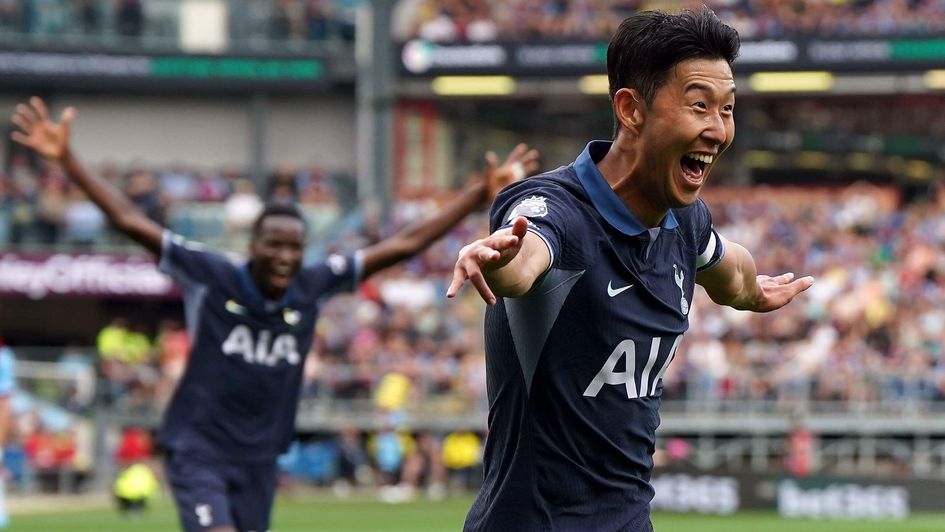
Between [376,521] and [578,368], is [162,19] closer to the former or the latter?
[376,521]

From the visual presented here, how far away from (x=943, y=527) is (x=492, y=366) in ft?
49.5

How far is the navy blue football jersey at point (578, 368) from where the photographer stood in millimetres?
4629

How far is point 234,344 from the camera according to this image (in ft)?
28.9

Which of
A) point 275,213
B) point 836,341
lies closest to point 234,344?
point 275,213

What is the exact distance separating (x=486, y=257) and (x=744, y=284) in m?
1.95

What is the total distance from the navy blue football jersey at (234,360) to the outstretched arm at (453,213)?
1.96ft

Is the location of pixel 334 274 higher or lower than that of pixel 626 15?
→ lower

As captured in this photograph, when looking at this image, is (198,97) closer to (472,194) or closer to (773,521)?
(773,521)

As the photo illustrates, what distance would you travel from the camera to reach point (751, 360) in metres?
25.9

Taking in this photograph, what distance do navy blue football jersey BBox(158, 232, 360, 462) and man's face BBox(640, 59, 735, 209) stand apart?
4.41 meters

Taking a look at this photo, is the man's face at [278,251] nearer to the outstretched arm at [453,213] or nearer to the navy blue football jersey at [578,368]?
the outstretched arm at [453,213]

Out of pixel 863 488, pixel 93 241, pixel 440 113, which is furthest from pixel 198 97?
pixel 863 488

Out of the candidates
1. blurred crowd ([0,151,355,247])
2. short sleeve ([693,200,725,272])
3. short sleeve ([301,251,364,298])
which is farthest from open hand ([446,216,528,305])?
blurred crowd ([0,151,355,247])

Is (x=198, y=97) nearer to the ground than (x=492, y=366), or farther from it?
farther from it
